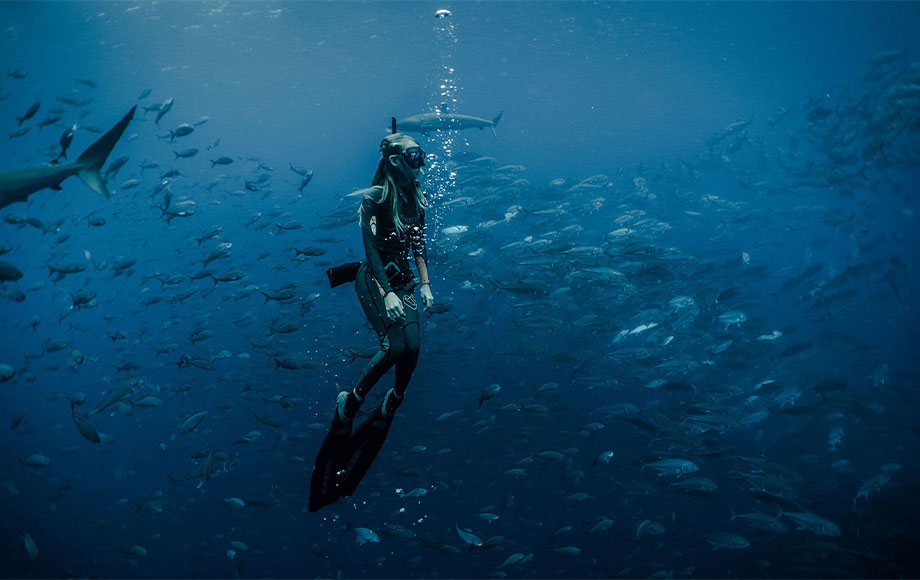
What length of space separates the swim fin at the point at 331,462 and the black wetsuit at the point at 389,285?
292 millimetres

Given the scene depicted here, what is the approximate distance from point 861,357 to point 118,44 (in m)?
42.4

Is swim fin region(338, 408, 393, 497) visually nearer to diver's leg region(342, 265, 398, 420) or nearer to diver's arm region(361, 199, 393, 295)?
diver's leg region(342, 265, 398, 420)

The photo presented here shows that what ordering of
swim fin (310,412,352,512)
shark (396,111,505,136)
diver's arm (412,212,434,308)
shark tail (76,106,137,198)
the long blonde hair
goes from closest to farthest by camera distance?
1. the long blonde hair
2. swim fin (310,412,352,512)
3. diver's arm (412,212,434,308)
4. shark tail (76,106,137,198)
5. shark (396,111,505,136)

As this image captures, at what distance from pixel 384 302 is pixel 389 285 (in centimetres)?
15

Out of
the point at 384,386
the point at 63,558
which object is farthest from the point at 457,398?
the point at 63,558

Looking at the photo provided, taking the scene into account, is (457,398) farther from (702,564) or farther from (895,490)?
(895,490)

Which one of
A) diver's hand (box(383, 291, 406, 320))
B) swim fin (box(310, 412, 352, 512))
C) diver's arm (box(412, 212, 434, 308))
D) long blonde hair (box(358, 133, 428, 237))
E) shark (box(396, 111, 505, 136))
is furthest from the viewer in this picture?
shark (box(396, 111, 505, 136))

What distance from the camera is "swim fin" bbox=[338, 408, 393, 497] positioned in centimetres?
330

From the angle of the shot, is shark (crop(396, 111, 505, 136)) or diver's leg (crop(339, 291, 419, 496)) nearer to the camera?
diver's leg (crop(339, 291, 419, 496))

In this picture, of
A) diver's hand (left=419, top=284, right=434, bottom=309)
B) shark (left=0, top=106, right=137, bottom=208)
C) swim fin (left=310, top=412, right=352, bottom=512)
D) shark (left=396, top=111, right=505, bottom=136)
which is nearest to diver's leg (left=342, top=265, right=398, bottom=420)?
swim fin (left=310, top=412, right=352, bottom=512)

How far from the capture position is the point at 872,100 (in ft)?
45.1

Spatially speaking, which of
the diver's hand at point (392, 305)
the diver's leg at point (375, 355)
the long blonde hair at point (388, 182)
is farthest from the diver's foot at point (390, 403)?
the long blonde hair at point (388, 182)

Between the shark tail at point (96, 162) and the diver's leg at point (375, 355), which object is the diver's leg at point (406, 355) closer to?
the diver's leg at point (375, 355)

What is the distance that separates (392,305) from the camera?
3018mm
